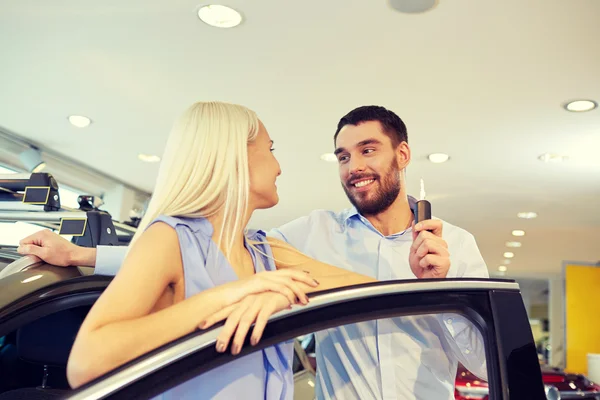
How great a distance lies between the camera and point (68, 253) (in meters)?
1.27

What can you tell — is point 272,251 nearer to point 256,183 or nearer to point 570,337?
point 256,183

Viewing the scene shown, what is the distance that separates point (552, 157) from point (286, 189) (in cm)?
335

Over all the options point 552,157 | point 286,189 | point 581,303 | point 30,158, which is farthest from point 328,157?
point 581,303

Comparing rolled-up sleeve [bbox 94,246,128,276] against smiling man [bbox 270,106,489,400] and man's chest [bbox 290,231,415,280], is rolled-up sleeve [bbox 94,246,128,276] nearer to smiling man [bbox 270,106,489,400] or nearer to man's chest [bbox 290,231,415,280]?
smiling man [bbox 270,106,489,400]

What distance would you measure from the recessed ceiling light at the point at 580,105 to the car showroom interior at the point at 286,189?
20 mm

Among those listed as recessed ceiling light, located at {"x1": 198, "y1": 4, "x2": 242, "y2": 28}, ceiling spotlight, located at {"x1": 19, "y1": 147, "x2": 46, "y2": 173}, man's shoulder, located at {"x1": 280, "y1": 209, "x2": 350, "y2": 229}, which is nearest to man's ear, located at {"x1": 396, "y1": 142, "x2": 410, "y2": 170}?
man's shoulder, located at {"x1": 280, "y1": 209, "x2": 350, "y2": 229}

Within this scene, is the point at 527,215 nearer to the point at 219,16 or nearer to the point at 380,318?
the point at 219,16

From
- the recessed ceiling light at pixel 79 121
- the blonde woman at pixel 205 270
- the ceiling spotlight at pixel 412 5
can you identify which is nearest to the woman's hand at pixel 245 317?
the blonde woman at pixel 205 270

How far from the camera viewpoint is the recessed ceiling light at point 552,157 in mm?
5824

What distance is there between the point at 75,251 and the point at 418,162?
17.5 feet

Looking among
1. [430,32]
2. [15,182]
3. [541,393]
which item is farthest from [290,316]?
[430,32]

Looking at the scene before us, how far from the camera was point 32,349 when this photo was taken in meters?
1.31

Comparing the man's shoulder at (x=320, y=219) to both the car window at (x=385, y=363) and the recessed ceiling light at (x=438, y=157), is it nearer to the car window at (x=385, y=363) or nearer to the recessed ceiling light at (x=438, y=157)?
the car window at (x=385, y=363)

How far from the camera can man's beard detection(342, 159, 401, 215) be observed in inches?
77.5
